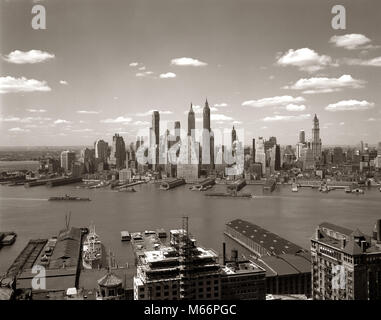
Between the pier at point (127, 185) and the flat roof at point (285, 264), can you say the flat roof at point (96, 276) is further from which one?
the pier at point (127, 185)

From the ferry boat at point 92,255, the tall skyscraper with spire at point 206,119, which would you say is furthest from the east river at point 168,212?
the tall skyscraper with spire at point 206,119

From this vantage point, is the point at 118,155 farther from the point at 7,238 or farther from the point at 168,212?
the point at 7,238

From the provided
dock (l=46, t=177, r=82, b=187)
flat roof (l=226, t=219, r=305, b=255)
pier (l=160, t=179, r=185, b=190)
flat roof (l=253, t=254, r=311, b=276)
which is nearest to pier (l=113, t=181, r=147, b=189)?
pier (l=160, t=179, r=185, b=190)

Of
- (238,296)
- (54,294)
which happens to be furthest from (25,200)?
(238,296)

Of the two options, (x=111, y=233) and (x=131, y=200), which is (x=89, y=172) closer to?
(x=131, y=200)

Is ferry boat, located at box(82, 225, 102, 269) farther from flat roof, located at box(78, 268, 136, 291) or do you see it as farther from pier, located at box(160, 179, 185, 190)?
pier, located at box(160, 179, 185, 190)
